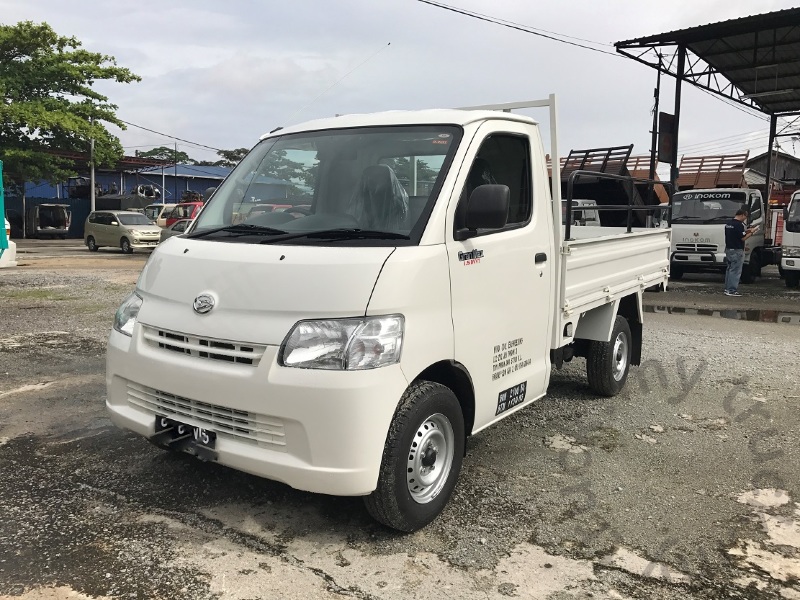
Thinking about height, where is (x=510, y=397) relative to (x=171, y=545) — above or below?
above

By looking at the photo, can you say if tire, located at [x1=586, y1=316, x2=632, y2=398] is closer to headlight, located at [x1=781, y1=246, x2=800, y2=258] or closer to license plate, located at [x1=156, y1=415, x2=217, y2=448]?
license plate, located at [x1=156, y1=415, x2=217, y2=448]

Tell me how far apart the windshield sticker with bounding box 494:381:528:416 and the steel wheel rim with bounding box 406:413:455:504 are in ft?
1.68

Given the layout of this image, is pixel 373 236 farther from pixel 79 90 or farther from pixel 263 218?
pixel 79 90

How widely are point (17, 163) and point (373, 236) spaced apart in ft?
100.0

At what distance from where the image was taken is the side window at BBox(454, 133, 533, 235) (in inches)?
148

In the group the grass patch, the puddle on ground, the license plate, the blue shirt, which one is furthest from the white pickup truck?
the blue shirt

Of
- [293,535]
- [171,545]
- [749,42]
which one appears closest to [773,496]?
[293,535]

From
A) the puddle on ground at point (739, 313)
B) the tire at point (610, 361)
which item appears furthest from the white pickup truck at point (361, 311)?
the puddle on ground at point (739, 313)

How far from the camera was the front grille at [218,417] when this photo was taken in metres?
3.04

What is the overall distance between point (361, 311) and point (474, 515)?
4.56ft

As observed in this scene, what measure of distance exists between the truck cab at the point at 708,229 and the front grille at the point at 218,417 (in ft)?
45.8

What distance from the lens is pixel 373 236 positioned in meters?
3.35

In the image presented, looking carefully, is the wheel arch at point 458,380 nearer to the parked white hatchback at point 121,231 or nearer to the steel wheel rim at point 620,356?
the steel wheel rim at point 620,356

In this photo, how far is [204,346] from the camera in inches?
125
